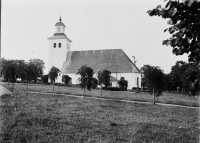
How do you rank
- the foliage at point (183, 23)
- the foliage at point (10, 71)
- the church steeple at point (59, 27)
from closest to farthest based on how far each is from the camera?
1. the foliage at point (183, 23)
2. the foliage at point (10, 71)
3. the church steeple at point (59, 27)

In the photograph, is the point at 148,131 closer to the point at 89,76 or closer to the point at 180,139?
the point at 180,139

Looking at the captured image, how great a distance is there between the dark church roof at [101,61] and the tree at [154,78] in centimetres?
2676

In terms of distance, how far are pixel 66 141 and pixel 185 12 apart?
5034mm

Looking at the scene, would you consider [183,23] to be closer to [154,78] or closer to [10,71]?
[154,78]

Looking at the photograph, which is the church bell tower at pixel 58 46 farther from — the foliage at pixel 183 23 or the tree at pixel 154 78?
the foliage at pixel 183 23

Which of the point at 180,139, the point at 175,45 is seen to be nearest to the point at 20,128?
the point at 180,139

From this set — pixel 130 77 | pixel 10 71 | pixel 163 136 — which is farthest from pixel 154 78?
pixel 130 77

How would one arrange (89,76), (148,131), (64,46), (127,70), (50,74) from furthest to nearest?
(64,46) < (127,70) < (50,74) < (89,76) < (148,131)

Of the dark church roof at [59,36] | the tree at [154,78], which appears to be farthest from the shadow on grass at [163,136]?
the dark church roof at [59,36]

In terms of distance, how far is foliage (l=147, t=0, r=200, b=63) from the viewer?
235 cm

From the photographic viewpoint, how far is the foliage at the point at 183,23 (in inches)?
92.5

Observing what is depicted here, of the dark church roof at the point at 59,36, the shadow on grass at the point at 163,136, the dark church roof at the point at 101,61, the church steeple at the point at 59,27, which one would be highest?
the church steeple at the point at 59,27

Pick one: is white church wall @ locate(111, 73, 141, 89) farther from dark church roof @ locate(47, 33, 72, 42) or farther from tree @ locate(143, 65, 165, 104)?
tree @ locate(143, 65, 165, 104)

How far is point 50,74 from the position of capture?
30656mm
